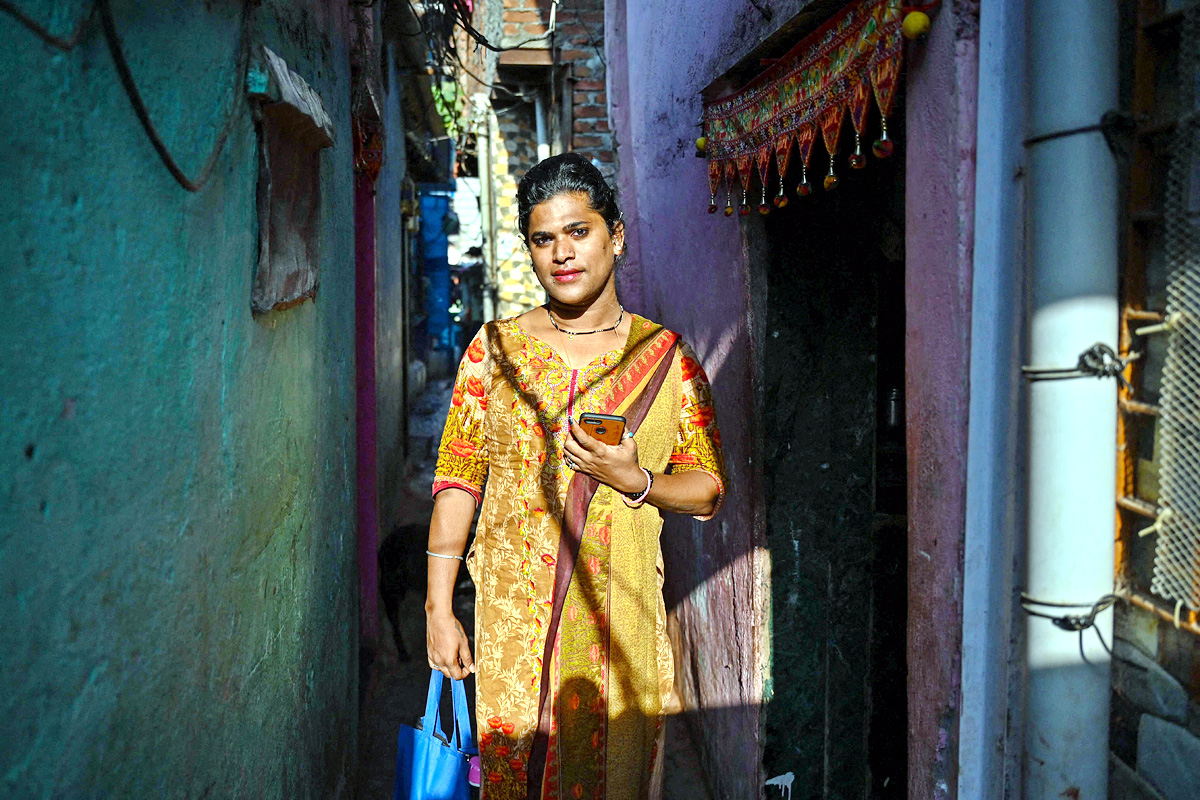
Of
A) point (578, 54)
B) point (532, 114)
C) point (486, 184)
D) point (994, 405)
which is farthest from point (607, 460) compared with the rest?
point (486, 184)

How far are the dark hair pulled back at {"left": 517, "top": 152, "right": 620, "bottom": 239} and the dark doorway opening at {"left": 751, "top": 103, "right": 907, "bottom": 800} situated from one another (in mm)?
620

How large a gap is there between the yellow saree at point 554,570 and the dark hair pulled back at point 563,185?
350 mm

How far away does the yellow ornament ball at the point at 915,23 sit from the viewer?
152 centimetres

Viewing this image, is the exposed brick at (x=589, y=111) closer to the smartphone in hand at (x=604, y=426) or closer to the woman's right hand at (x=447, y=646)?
the smartphone in hand at (x=604, y=426)

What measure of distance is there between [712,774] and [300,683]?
184 cm

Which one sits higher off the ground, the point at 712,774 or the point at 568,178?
the point at 568,178

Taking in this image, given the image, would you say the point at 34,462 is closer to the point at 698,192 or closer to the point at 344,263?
the point at 344,263

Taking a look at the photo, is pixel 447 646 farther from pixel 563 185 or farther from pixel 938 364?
pixel 938 364

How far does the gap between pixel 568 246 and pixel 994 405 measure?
115 cm

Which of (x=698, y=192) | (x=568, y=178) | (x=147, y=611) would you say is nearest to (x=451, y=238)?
(x=698, y=192)

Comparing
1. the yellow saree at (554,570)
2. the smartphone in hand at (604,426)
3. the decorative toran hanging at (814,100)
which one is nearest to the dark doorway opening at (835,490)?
the decorative toran hanging at (814,100)

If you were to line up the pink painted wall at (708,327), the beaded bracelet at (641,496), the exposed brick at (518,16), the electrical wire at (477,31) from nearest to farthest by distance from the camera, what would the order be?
the beaded bracelet at (641,496) → the pink painted wall at (708,327) → the electrical wire at (477,31) → the exposed brick at (518,16)

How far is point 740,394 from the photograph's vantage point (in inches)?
115

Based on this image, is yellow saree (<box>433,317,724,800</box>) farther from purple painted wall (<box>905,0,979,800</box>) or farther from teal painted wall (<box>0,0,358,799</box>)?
purple painted wall (<box>905,0,979,800</box>)
